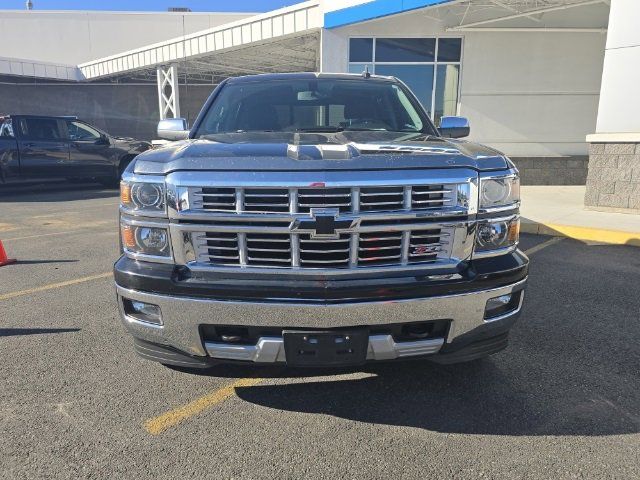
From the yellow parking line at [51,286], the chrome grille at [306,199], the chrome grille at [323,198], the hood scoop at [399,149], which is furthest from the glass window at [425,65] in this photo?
the chrome grille at [323,198]

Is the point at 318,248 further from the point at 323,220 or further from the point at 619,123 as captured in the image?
the point at 619,123

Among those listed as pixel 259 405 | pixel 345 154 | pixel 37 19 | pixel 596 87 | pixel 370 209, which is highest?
pixel 37 19

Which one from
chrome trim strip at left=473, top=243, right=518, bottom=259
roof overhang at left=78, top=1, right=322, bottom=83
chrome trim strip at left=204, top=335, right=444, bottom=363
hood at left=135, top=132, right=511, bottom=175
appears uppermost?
Result: roof overhang at left=78, top=1, right=322, bottom=83

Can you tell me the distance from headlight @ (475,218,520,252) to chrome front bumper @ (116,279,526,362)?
23cm

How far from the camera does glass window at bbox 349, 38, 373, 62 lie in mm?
12305

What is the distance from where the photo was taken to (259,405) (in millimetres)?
2805

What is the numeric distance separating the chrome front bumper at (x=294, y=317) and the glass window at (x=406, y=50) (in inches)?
434

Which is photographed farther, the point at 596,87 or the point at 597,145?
the point at 596,87

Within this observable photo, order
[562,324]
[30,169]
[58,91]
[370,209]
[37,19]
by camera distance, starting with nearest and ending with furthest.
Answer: [370,209], [562,324], [30,169], [58,91], [37,19]

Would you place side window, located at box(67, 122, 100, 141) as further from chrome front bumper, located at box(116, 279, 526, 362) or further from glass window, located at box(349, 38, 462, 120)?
chrome front bumper, located at box(116, 279, 526, 362)

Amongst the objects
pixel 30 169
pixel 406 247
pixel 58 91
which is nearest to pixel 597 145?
pixel 406 247

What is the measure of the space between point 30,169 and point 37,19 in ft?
60.3

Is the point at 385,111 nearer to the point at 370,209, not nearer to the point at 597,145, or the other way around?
the point at 370,209

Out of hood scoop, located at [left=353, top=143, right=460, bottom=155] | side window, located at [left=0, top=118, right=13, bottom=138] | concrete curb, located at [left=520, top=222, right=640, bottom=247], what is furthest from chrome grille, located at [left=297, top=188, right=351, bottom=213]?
side window, located at [left=0, top=118, right=13, bottom=138]
